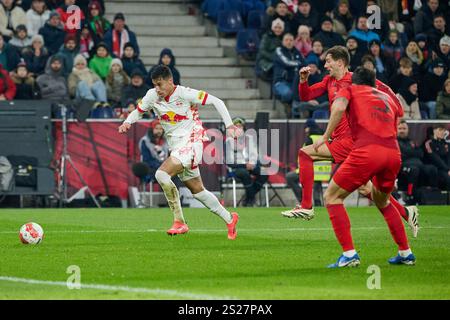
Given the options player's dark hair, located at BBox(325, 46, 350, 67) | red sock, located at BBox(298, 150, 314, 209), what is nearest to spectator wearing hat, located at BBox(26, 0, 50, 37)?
red sock, located at BBox(298, 150, 314, 209)

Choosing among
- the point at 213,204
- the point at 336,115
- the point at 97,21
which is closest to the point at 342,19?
the point at 97,21

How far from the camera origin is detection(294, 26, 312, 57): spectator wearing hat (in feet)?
99.2

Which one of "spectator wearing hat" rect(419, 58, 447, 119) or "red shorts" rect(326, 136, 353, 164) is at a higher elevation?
"red shorts" rect(326, 136, 353, 164)

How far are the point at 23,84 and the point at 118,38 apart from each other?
3.41 meters

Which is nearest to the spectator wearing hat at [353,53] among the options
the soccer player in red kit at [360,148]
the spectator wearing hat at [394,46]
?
the spectator wearing hat at [394,46]

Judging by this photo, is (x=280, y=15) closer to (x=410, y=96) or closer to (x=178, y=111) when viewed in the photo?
(x=410, y=96)

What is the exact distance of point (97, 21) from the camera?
29484mm

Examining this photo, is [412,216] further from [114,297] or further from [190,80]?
[190,80]

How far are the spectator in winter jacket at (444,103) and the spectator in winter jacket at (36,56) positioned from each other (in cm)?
961

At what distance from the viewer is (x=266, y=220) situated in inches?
833

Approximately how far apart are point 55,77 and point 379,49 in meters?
8.45

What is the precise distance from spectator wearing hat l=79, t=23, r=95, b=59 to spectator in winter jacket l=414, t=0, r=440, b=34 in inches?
359

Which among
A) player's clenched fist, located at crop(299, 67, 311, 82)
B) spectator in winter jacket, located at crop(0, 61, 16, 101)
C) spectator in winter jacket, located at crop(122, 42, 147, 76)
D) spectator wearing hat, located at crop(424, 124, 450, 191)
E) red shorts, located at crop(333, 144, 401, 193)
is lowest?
spectator wearing hat, located at crop(424, 124, 450, 191)

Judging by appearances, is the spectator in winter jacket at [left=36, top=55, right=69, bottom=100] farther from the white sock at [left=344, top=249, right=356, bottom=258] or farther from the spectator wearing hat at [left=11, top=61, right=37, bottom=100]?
the white sock at [left=344, top=249, right=356, bottom=258]
